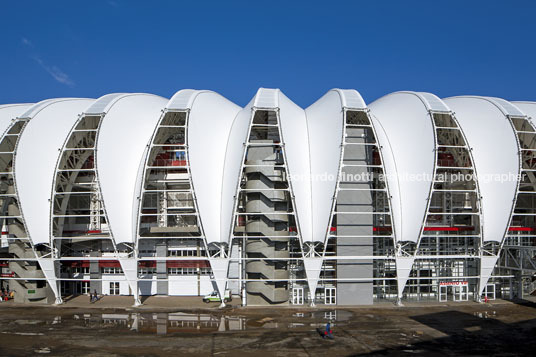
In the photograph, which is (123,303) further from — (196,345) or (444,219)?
(444,219)

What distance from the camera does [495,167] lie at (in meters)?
36.6

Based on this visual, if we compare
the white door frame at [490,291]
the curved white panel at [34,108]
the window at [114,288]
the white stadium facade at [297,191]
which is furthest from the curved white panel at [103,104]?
the white door frame at [490,291]

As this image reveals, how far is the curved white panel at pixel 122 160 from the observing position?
36.0m

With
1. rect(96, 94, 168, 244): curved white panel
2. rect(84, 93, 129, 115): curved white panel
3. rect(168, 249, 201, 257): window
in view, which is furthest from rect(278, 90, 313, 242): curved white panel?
rect(84, 93, 129, 115): curved white panel

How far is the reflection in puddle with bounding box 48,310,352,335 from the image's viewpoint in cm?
2927

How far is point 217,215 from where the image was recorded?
36.4m

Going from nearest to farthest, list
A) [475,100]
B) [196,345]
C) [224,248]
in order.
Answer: [196,345], [224,248], [475,100]

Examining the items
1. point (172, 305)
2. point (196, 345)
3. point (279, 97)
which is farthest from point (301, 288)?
point (279, 97)

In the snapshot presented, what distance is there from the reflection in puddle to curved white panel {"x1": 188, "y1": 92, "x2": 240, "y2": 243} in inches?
253

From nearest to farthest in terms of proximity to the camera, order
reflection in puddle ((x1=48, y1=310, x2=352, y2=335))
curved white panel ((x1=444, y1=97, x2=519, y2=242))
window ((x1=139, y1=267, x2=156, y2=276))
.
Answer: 1. reflection in puddle ((x1=48, y1=310, x2=352, y2=335))
2. curved white panel ((x1=444, y1=97, x2=519, y2=242))
3. window ((x1=139, y1=267, x2=156, y2=276))

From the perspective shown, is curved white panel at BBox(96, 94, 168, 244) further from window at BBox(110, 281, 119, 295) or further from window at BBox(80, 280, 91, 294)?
window at BBox(80, 280, 91, 294)

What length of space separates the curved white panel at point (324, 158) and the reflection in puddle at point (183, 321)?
5.95 meters

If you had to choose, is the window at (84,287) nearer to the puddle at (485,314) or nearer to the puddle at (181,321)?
the puddle at (181,321)

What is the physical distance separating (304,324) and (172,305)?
1240cm
